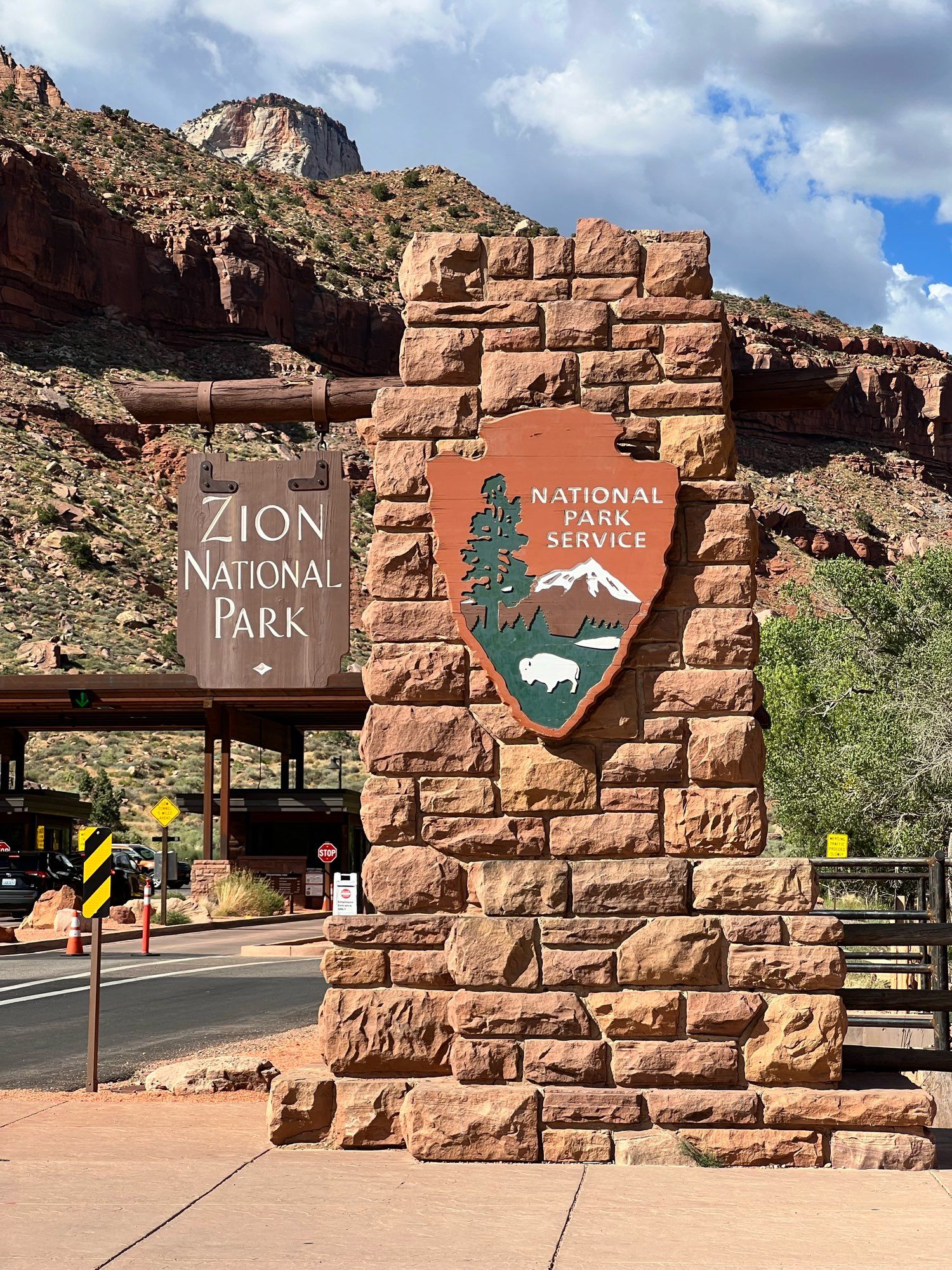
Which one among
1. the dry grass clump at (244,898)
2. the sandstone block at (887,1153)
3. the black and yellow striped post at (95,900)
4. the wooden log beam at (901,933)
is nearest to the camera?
the sandstone block at (887,1153)

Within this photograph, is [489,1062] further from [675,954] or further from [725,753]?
[725,753]

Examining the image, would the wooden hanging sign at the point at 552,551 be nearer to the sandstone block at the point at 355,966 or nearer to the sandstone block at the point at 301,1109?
the sandstone block at the point at 355,966

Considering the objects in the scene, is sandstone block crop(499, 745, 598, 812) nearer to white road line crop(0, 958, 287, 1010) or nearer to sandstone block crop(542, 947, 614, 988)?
sandstone block crop(542, 947, 614, 988)

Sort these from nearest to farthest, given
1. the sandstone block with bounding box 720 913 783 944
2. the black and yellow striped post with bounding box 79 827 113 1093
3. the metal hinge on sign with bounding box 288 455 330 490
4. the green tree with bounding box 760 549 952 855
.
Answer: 1. the sandstone block with bounding box 720 913 783 944
2. the metal hinge on sign with bounding box 288 455 330 490
3. the black and yellow striped post with bounding box 79 827 113 1093
4. the green tree with bounding box 760 549 952 855

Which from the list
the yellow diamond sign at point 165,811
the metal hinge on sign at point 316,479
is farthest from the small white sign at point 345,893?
the metal hinge on sign at point 316,479

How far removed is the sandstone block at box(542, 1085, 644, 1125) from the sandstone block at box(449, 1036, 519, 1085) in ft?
0.73

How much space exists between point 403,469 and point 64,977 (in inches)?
551

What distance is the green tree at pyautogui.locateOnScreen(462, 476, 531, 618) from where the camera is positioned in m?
7.01

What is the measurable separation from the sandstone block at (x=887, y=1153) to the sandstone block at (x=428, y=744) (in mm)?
2379

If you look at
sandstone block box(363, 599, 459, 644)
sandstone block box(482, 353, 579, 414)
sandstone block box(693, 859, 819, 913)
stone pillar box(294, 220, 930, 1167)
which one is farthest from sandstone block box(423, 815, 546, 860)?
sandstone block box(482, 353, 579, 414)

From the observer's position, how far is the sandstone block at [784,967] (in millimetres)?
6508

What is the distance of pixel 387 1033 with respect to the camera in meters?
6.73

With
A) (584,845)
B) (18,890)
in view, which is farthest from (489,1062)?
(18,890)

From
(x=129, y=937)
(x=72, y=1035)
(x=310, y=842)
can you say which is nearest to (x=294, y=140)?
(x=310, y=842)
